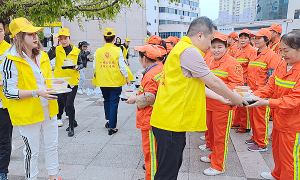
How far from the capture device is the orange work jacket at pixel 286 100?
7.68 ft

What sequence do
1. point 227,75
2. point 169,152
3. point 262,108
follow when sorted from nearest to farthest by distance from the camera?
point 169,152 < point 227,75 < point 262,108

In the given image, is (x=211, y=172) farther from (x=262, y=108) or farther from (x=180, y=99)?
(x=180, y=99)

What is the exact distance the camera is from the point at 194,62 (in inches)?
73.4

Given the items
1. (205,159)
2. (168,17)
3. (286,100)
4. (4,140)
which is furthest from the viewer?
(168,17)

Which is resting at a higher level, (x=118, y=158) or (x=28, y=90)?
(x=28, y=90)

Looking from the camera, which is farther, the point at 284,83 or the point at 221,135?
the point at 221,135

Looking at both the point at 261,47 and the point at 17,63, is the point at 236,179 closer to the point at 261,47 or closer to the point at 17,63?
the point at 261,47

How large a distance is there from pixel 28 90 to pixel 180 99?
5.28 ft

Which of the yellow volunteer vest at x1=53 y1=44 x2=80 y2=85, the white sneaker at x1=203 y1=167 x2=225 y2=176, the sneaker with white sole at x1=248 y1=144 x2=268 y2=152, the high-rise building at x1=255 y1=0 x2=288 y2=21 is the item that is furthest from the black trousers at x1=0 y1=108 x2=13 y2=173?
the high-rise building at x1=255 y1=0 x2=288 y2=21

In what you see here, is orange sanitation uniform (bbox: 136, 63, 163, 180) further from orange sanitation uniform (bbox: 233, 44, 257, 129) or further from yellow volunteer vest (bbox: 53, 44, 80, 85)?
orange sanitation uniform (bbox: 233, 44, 257, 129)

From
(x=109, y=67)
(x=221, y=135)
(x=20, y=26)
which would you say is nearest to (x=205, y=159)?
(x=221, y=135)

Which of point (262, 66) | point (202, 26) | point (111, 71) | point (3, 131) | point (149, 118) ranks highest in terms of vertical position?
point (202, 26)

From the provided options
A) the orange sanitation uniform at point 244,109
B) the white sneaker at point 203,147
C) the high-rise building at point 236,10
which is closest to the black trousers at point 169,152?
the white sneaker at point 203,147

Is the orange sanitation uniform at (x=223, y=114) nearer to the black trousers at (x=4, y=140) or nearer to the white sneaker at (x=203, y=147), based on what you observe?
the white sneaker at (x=203, y=147)
